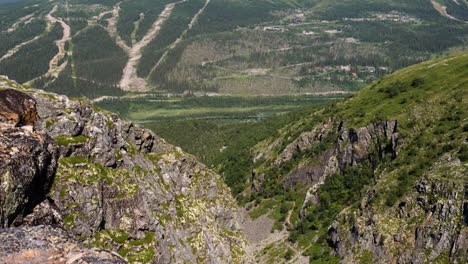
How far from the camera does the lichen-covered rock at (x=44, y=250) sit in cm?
3183

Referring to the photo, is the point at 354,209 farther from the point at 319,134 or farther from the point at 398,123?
the point at 319,134

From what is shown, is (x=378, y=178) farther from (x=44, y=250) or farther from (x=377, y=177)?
(x=44, y=250)

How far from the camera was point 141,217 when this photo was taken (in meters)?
71.8

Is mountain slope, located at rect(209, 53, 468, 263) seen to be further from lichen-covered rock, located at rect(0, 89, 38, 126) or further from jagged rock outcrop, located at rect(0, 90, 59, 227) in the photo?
lichen-covered rock, located at rect(0, 89, 38, 126)

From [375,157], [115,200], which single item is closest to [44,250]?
[115,200]

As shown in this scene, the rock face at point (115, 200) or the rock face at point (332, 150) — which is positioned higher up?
the rock face at point (115, 200)

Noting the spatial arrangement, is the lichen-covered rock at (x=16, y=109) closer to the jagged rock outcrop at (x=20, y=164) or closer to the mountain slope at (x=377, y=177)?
the jagged rock outcrop at (x=20, y=164)

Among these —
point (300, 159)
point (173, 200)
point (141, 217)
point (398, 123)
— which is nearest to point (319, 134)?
point (300, 159)

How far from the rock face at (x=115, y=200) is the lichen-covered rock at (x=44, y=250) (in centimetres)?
896

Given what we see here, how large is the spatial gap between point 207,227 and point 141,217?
116 ft

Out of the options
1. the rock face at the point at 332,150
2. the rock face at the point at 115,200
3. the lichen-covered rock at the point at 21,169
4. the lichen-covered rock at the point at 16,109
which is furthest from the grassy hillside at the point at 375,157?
the lichen-covered rock at the point at 16,109

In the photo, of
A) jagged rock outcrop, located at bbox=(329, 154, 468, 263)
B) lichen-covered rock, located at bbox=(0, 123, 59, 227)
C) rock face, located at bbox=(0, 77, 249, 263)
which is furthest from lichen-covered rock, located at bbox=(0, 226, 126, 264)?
jagged rock outcrop, located at bbox=(329, 154, 468, 263)

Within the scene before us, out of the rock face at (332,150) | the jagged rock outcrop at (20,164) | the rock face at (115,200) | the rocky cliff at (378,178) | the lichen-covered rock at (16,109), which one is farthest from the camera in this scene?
the rock face at (332,150)

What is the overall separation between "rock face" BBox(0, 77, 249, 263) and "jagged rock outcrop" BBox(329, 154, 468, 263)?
3362 cm
